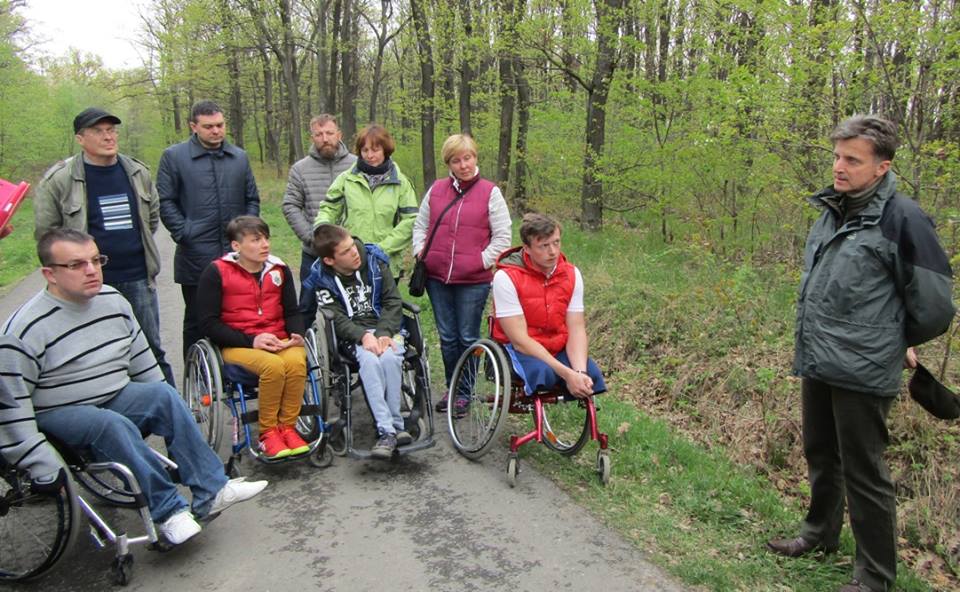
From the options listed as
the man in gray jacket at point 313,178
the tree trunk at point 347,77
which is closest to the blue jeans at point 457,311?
the man in gray jacket at point 313,178

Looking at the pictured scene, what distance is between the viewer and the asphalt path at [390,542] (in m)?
2.72

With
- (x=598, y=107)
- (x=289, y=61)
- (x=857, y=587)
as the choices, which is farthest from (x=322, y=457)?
(x=289, y=61)

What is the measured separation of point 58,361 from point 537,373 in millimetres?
2259

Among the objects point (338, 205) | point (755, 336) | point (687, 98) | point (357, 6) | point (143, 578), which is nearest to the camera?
point (143, 578)

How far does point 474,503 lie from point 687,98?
668 centimetres

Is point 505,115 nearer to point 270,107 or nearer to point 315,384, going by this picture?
point 315,384

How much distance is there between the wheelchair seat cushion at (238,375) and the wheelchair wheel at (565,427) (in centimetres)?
172

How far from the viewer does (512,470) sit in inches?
139

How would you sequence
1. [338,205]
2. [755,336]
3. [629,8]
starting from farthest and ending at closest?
[629,8] < [755,336] < [338,205]

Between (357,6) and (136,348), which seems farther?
(357,6)

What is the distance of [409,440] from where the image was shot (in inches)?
148

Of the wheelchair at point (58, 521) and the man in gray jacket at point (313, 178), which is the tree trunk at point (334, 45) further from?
the wheelchair at point (58, 521)

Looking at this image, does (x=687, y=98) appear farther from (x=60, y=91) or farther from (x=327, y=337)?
(x=60, y=91)

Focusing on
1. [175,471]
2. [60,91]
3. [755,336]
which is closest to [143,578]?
[175,471]
